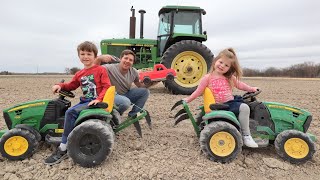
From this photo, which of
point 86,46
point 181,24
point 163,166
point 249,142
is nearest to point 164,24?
point 181,24

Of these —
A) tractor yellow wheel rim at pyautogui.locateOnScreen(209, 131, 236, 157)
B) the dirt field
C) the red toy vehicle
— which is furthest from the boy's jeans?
the red toy vehicle

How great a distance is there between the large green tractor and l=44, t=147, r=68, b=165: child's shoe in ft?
16.4

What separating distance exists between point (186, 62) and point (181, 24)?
124cm

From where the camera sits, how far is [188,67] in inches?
320

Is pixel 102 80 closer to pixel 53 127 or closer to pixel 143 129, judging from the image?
pixel 53 127

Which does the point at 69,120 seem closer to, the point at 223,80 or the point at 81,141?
the point at 81,141

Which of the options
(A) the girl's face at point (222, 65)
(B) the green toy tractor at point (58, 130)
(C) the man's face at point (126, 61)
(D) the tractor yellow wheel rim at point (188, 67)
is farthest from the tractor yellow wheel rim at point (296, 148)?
(D) the tractor yellow wheel rim at point (188, 67)

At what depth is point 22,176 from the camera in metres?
2.78

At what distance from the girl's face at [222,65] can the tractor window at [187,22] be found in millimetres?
5143

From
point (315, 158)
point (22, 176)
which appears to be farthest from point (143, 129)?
point (315, 158)

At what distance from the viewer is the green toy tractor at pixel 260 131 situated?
10.2 ft

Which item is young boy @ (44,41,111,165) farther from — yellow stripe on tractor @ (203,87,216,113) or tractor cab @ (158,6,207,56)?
tractor cab @ (158,6,207,56)

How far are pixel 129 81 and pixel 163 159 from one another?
1.61 m

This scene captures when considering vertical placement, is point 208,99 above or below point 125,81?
below
